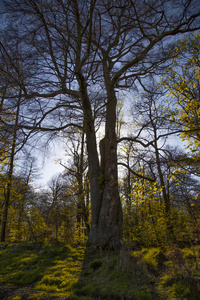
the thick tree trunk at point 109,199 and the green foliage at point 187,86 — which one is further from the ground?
the green foliage at point 187,86

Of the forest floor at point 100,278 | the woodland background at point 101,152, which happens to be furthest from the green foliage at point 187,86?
the forest floor at point 100,278

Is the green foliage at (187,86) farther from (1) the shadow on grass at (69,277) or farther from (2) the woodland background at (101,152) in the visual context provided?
(1) the shadow on grass at (69,277)

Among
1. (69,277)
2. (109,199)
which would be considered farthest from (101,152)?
(69,277)

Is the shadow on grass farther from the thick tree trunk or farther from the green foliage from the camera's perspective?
the green foliage

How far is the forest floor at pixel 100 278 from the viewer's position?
8.29ft

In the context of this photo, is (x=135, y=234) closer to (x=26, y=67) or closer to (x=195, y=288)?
(x=195, y=288)

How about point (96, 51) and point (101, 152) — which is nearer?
point (96, 51)

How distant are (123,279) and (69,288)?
0.88 meters

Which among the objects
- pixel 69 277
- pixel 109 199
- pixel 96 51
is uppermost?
pixel 96 51

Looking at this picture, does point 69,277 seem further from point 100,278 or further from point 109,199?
point 109,199

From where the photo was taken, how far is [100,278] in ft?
10.2

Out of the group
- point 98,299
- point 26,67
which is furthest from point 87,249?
point 26,67

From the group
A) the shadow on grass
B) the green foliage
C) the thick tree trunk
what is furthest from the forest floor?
A: the green foliage

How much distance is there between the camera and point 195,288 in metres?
2.46
